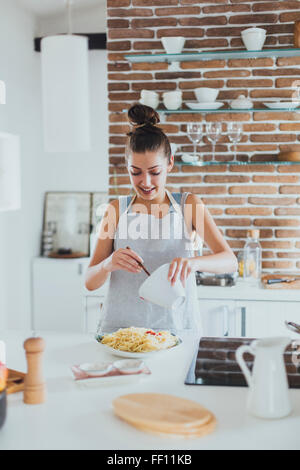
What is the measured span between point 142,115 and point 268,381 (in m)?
1.31

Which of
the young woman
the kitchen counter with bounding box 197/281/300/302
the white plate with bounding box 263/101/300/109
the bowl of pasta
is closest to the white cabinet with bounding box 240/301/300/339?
the kitchen counter with bounding box 197/281/300/302

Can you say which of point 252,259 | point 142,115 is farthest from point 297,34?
point 142,115

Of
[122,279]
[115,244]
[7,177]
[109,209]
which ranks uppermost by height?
[7,177]

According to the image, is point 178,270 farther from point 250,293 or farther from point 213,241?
point 250,293

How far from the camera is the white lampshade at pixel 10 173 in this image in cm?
453

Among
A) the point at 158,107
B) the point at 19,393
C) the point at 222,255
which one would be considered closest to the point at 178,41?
the point at 158,107

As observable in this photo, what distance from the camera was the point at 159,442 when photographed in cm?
109

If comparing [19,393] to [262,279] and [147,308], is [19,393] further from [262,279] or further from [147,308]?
[262,279]

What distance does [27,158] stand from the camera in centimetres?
478

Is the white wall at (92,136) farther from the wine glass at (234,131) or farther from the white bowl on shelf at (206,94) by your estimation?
the wine glass at (234,131)

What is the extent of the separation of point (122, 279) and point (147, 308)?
0.55 feet

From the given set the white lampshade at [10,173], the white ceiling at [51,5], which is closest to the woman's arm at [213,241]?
the white lampshade at [10,173]

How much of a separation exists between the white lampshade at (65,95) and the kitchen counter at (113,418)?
91cm

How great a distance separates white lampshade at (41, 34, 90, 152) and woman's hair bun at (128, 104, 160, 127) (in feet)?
0.63
